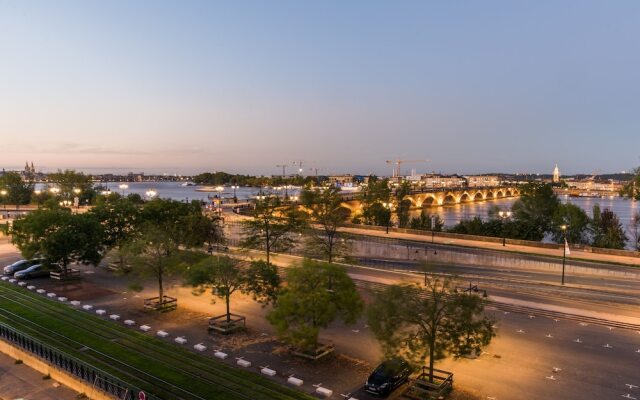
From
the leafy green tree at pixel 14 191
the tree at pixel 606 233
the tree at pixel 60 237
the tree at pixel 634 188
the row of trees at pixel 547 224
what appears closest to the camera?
the tree at pixel 60 237

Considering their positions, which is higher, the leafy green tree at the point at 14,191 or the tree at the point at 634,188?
the tree at the point at 634,188

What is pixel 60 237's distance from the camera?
37000 millimetres

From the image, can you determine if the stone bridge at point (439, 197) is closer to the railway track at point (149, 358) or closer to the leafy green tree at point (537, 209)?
the leafy green tree at point (537, 209)

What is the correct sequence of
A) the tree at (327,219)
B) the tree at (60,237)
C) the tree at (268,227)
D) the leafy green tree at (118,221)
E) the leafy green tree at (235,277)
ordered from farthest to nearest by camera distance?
the tree at (327,219) < the tree at (268,227) < the leafy green tree at (118,221) < the tree at (60,237) < the leafy green tree at (235,277)

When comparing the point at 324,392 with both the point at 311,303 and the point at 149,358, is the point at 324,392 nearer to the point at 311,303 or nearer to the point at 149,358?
the point at 311,303

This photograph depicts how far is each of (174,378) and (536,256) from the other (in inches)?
1713

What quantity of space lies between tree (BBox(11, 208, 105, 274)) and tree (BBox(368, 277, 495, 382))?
93.1 ft

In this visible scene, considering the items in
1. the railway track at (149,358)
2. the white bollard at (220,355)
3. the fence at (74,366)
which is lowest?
the white bollard at (220,355)

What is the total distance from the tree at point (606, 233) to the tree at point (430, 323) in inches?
2053

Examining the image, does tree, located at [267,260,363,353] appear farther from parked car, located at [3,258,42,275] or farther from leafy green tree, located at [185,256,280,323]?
parked car, located at [3,258,42,275]

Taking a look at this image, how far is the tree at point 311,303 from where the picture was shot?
2258cm

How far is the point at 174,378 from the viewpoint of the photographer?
68.0ft

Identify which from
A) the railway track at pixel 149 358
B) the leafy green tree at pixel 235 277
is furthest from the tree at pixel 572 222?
the railway track at pixel 149 358

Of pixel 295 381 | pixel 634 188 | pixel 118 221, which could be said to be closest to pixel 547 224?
pixel 634 188
